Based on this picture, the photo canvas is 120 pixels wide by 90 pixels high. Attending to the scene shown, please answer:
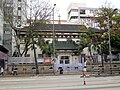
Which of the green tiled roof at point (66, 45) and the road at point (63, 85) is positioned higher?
the green tiled roof at point (66, 45)

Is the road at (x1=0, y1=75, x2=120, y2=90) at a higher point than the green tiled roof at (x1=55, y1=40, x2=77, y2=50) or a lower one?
lower

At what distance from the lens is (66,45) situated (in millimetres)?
65188

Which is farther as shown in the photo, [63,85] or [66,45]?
[66,45]

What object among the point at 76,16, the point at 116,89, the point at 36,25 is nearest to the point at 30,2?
the point at 36,25

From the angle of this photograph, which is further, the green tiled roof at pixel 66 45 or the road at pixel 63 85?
the green tiled roof at pixel 66 45

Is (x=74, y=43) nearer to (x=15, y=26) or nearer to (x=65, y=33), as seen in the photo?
(x=65, y=33)

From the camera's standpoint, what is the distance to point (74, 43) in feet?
215

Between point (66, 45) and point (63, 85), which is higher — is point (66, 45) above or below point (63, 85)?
above

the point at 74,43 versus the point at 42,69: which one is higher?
the point at 74,43

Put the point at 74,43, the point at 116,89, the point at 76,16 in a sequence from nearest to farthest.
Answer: the point at 116,89, the point at 74,43, the point at 76,16

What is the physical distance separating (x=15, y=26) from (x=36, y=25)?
699 cm

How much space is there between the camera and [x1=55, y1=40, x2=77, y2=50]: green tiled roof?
210ft

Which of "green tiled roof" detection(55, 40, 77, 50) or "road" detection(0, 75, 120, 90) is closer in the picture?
"road" detection(0, 75, 120, 90)

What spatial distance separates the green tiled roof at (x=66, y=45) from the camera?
64.1m
